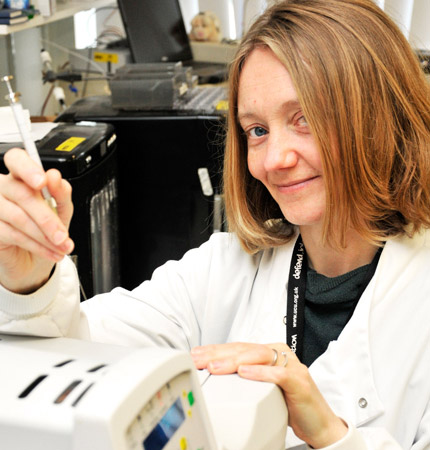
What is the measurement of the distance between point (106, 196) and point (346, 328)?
3.60ft

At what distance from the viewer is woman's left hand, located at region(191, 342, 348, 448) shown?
0.83 meters

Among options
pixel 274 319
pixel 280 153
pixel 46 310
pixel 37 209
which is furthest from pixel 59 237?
pixel 274 319

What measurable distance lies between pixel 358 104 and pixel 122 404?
73cm

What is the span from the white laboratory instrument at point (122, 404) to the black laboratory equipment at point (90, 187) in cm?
109

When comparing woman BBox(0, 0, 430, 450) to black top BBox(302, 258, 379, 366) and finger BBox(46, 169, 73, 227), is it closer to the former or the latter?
black top BBox(302, 258, 379, 366)

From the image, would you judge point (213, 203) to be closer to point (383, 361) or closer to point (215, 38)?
point (383, 361)

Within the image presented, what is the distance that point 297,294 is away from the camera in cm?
126

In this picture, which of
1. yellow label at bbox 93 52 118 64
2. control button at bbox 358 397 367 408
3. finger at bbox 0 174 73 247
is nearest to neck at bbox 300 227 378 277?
control button at bbox 358 397 367 408

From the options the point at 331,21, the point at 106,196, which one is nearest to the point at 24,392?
the point at 331,21

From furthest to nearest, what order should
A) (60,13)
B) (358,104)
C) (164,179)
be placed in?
(60,13) < (164,179) < (358,104)

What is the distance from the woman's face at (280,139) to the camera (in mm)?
1114

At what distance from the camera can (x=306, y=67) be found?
3.60ft

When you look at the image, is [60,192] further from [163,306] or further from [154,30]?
[154,30]

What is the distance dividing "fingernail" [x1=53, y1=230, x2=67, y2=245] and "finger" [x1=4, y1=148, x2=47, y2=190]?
0.17ft
